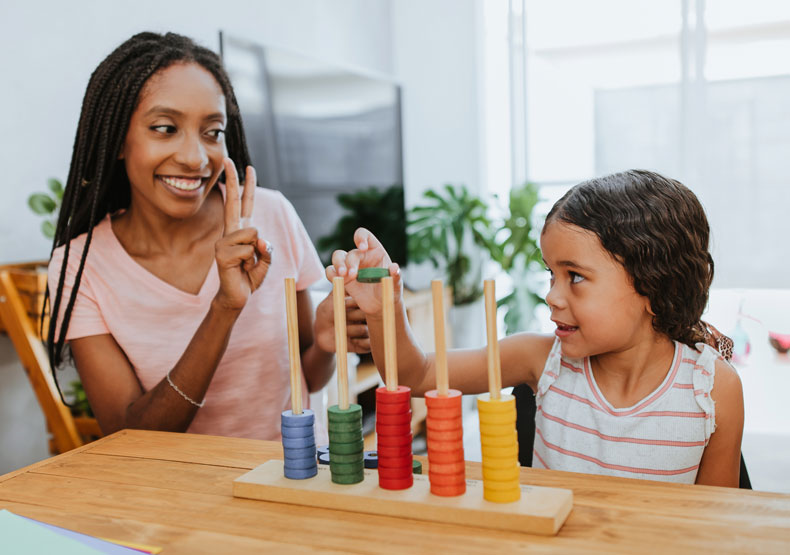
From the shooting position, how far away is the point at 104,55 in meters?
2.66

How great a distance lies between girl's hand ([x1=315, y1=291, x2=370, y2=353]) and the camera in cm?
133

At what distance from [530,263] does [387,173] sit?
99cm

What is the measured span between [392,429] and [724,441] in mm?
604

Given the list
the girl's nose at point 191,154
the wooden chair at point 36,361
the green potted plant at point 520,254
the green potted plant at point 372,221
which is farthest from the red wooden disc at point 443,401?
the green potted plant at point 520,254

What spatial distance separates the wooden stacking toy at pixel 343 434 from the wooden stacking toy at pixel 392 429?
0.03m

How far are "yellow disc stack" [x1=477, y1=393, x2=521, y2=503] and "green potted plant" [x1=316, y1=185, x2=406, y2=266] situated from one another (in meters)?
2.57

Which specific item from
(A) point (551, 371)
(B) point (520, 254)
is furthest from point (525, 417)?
(B) point (520, 254)

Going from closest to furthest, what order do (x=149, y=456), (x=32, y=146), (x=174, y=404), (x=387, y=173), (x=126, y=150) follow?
(x=149, y=456)
(x=174, y=404)
(x=126, y=150)
(x=32, y=146)
(x=387, y=173)

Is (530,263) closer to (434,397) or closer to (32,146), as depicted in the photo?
(32,146)

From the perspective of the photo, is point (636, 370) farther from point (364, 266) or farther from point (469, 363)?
point (364, 266)

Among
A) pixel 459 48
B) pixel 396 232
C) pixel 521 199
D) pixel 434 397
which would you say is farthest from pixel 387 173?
pixel 434 397

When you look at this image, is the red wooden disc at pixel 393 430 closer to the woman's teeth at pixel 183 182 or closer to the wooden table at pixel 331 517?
the wooden table at pixel 331 517

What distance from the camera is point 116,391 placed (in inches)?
55.1

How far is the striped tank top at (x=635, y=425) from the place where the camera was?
1165 mm
